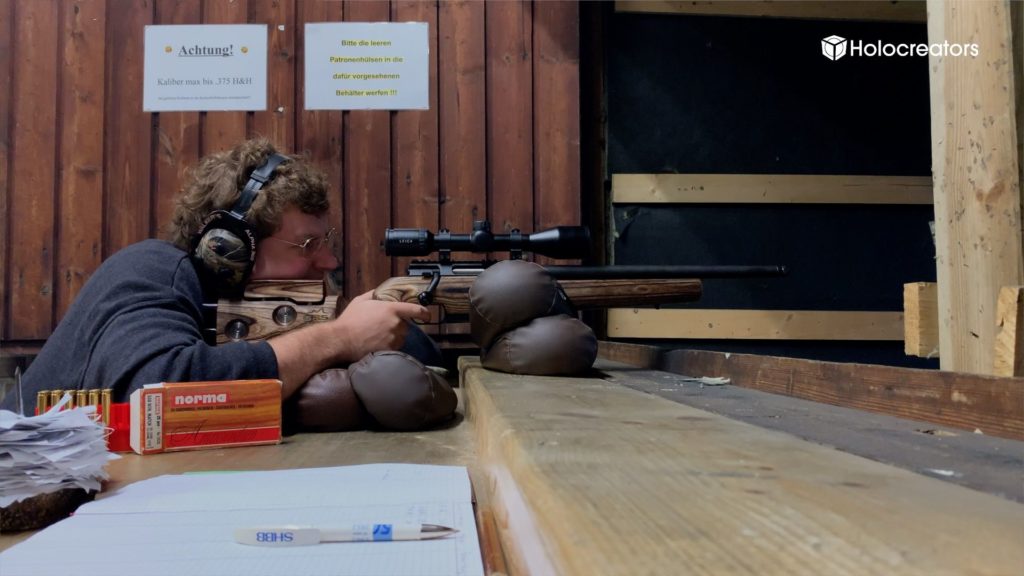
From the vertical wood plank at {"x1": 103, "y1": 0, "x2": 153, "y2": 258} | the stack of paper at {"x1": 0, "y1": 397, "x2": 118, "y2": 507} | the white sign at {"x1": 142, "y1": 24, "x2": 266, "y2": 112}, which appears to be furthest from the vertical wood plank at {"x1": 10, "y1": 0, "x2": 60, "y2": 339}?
the stack of paper at {"x1": 0, "y1": 397, "x2": 118, "y2": 507}

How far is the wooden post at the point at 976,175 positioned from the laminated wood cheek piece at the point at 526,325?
1.00 m

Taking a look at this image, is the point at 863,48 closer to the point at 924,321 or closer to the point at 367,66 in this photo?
the point at 924,321

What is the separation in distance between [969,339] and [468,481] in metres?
1.54

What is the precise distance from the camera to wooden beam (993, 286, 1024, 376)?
1.53 metres

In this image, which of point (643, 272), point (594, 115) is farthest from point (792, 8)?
point (643, 272)

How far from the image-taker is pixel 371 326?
5.74 feet

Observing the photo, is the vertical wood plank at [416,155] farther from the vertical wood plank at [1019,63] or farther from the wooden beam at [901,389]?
the vertical wood plank at [1019,63]

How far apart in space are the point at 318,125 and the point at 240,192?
109cm

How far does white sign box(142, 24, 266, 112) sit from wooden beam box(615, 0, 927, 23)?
5.77ft

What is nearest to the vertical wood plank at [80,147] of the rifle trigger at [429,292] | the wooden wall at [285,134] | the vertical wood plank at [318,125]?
the wooden wall at [285,134]

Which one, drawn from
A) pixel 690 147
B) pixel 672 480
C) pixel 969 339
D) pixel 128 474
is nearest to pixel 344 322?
pixel 128 474

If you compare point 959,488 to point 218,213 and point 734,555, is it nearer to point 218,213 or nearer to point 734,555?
point 734,555

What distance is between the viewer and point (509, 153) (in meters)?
2.99

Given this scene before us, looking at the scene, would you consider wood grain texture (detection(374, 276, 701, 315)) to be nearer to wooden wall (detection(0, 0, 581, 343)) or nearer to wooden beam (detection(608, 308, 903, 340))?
wooden wall (detection(0, 0, 581, 343))
